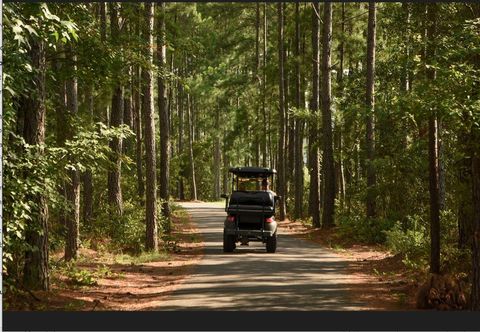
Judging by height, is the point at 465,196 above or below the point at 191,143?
below

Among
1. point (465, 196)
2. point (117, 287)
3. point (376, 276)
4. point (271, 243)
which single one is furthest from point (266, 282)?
point (271, 243)

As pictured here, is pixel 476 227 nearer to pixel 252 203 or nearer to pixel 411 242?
pixel 411 242

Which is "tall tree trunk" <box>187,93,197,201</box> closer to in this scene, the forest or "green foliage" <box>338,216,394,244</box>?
the forest

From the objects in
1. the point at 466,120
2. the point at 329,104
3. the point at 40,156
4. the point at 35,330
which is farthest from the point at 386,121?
the point at 35,330

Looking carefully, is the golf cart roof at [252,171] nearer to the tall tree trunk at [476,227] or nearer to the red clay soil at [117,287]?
the red clay soil at [117,287]

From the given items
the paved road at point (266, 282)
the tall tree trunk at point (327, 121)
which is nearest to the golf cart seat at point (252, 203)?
the paved road at point (266, 282)

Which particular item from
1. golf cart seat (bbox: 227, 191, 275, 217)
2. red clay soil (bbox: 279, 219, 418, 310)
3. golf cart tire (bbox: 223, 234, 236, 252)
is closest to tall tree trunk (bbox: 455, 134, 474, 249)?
red clay soil (bbox: 279, 219, 418, 310)

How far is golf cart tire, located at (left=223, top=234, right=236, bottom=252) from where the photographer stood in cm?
2159

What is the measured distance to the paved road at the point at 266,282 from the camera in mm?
12812

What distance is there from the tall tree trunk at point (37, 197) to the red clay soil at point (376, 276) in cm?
611

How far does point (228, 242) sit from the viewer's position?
71.2 feet

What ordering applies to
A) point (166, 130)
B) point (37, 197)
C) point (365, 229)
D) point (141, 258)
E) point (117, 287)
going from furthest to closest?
point (166, 130)
point (365, 229)
point (141, 258)
point (117, 287)
point (37, 197)

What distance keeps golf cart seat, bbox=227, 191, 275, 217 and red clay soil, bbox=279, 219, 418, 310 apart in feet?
8.83

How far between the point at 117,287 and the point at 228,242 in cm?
650
